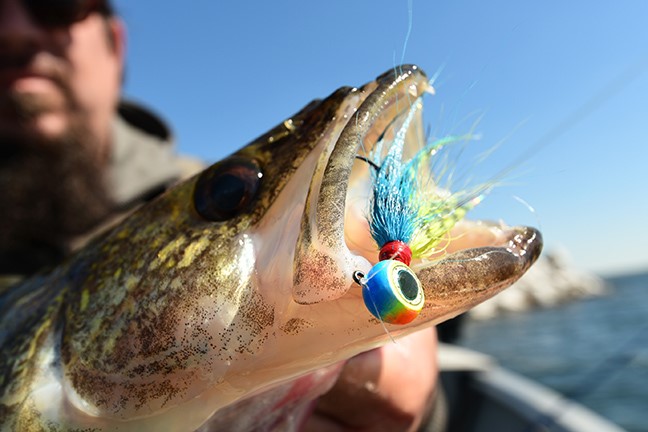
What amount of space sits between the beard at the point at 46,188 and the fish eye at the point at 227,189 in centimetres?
272

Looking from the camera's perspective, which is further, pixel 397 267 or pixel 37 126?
pixel 37 126

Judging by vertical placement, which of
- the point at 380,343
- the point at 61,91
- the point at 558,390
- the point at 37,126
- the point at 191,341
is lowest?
the point at 191,341

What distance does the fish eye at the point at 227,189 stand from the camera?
4.01 feet

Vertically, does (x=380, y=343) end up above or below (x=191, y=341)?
above

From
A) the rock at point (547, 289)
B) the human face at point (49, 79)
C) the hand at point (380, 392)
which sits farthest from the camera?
the rock at point (547, 289)

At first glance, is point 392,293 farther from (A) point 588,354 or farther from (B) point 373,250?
(A) point 588,354

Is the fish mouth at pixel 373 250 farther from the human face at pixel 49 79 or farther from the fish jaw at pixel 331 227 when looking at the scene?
the human face at pixel 49 79

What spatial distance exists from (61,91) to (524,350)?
19228mm

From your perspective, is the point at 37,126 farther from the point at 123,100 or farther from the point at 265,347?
→ the point at 265,347

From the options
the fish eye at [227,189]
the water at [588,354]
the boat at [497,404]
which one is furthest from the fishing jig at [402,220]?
the water at [588,354]

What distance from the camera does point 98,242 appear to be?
153 centimetres

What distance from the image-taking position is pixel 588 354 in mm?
17859

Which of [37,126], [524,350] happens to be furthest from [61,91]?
[524,350]

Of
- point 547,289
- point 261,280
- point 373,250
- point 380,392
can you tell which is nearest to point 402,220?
point 373,250
